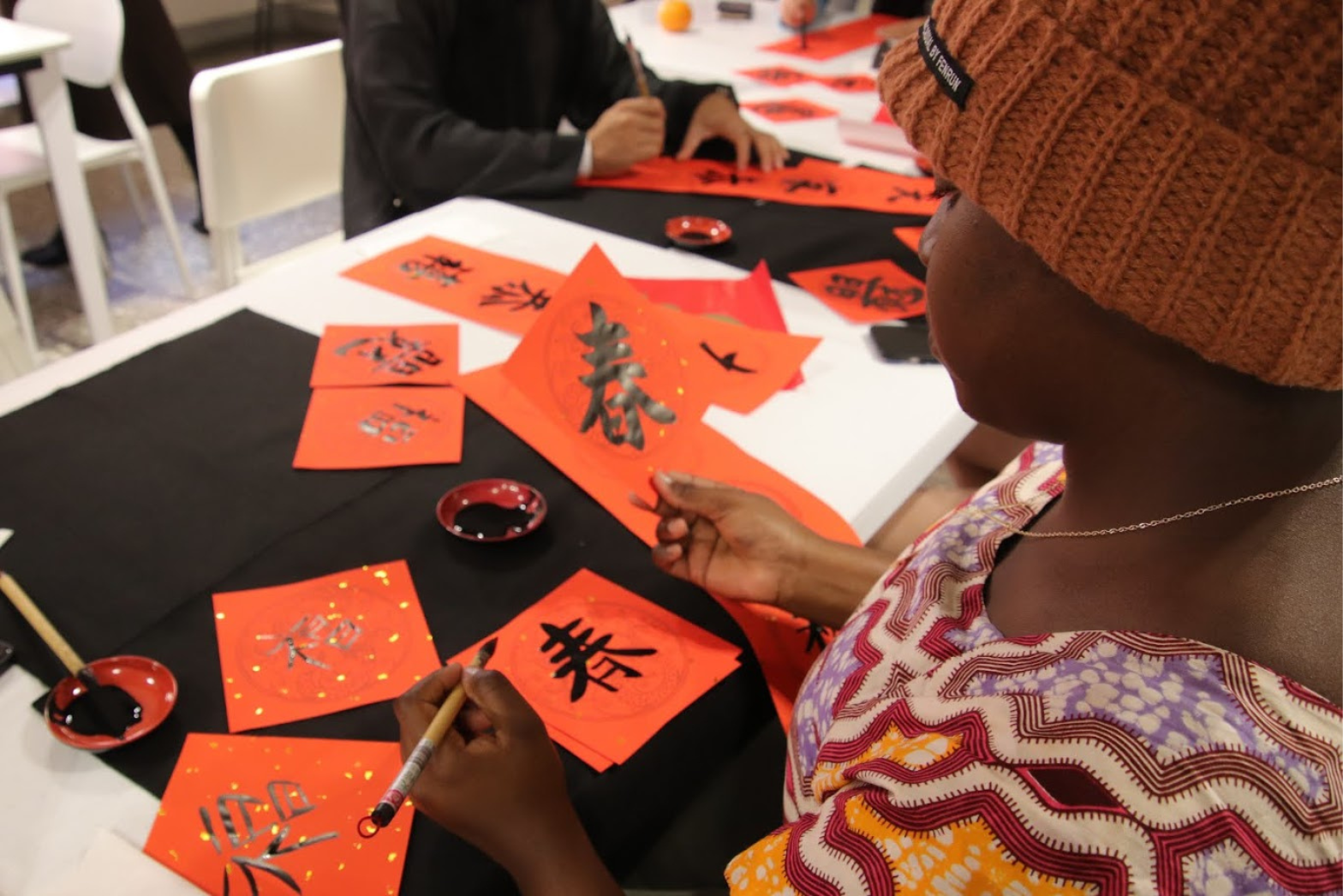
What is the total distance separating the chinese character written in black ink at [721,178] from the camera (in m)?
1.69

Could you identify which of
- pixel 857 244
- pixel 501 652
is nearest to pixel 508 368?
pixel 501 652

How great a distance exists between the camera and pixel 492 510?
0.89 metres

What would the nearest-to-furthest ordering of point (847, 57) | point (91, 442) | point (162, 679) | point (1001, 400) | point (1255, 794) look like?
point (1255, 794), point (1001, 400), point (162, 679), point (91, 442), point (847, 57)

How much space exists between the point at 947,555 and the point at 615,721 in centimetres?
28

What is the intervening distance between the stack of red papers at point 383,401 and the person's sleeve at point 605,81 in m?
0.88

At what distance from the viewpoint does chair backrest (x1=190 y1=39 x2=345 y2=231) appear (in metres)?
1.67

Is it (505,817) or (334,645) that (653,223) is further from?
(505,817)

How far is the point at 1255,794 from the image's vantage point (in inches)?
17.6

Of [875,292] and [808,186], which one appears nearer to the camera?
[875,292]

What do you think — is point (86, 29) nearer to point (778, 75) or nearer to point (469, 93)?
point (469, 93)

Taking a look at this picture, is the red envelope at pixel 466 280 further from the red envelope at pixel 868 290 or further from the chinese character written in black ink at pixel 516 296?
the red envelope at pixel 868 290

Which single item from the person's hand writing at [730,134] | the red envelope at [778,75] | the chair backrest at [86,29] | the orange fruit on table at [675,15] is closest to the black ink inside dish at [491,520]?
the person's hand writing at [730,134]

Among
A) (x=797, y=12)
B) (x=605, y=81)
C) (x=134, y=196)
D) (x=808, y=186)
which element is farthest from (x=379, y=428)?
(x=134, y=196)

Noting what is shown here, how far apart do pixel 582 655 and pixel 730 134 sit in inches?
50.4
